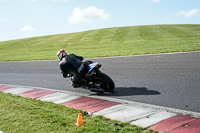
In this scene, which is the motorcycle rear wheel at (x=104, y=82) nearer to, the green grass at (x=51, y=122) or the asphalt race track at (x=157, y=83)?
the asphalt race track at (x=157, y=83)

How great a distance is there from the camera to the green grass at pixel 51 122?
14.4ft

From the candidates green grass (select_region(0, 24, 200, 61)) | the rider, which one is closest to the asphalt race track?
the rider

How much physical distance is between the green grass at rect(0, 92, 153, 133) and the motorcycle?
1543 mm

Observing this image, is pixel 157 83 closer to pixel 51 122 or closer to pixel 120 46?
pixel 51 122

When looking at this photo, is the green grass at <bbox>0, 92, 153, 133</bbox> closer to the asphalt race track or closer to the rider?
the rider

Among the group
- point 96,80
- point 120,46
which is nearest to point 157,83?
point 96,80

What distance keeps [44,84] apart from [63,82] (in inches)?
33.4

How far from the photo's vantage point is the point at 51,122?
493 cm

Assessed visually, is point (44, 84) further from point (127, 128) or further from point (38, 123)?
point (127, 128)

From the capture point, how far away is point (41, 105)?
6.72 m

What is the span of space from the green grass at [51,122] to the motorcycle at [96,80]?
1543 mm

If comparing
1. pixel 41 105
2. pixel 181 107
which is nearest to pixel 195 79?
pixel 181 107

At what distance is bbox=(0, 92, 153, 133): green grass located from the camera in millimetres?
4403

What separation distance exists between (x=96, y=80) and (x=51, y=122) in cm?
289
